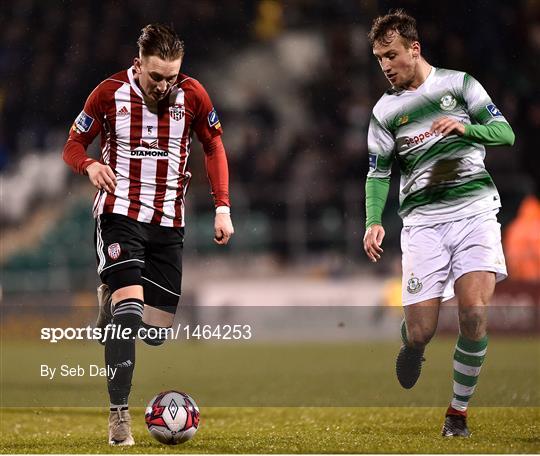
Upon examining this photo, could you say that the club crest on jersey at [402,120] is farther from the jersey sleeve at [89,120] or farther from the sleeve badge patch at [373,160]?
the jersey sleeve at [89,120]

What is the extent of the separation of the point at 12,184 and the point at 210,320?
4.78 metres

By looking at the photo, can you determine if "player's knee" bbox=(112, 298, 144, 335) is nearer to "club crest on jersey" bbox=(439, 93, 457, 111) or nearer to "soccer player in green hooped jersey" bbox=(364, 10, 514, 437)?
"soccer player in green hooped jersey" bbox=(364, 10, 514, 437)

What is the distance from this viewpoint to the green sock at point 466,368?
498 centimetres

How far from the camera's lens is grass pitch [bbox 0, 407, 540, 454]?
4.71m

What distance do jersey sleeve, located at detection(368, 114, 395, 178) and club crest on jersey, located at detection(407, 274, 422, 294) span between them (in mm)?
533

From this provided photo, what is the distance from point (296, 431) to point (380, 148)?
57.8 inches

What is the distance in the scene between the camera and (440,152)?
5074mm

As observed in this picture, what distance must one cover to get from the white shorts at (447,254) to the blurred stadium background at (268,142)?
7.99 meters

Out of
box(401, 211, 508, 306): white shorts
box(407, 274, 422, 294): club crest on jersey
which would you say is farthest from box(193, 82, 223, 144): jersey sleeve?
box(407, 274, 422, 294): club crest on jersey

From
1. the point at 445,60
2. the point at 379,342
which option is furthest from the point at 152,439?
the point at 445,60

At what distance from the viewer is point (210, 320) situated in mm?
13227

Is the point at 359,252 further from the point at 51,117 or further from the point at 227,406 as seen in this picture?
the point at 227,406

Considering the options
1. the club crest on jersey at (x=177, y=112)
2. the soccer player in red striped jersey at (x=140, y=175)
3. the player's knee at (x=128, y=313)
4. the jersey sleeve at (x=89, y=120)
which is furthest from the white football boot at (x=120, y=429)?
the club crest on jersey at (x=177, y=112)

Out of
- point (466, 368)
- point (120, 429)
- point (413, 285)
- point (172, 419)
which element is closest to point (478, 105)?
point (413, 285)
